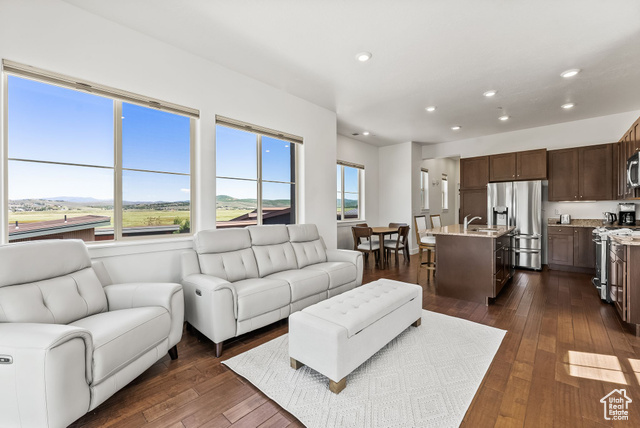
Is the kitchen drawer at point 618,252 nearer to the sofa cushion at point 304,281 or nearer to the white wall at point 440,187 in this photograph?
the sofa cushion at point 304,281

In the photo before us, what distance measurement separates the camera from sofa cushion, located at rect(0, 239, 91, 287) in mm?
1750

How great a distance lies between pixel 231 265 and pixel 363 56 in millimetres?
2667

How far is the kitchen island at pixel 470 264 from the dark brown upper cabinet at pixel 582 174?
254 cm

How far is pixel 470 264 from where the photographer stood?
3.52 meters

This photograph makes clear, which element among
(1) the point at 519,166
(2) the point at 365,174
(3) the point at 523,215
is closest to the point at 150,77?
(2) the point at 365,174

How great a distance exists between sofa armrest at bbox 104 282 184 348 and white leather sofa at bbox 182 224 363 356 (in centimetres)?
23

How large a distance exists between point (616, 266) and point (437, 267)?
175 centimetres

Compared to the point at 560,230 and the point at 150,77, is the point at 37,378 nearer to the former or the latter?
the point at 150,77

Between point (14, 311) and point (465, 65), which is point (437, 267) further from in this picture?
point (14, 311)

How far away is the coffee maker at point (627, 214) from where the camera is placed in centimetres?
439

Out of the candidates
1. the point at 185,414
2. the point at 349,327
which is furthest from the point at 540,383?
the point at 185,414

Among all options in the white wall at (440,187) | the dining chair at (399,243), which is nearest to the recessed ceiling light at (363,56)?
the dining chair at (399,243)

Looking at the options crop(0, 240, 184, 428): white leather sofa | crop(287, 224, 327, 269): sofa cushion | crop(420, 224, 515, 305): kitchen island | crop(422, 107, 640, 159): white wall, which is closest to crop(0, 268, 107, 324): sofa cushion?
crop(0, 240, 184, 428): white leather sofa

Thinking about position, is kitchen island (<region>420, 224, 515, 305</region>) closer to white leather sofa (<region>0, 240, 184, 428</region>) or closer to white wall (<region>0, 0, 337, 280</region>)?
white wall (<region>0, 0, 337, 280</region>)
